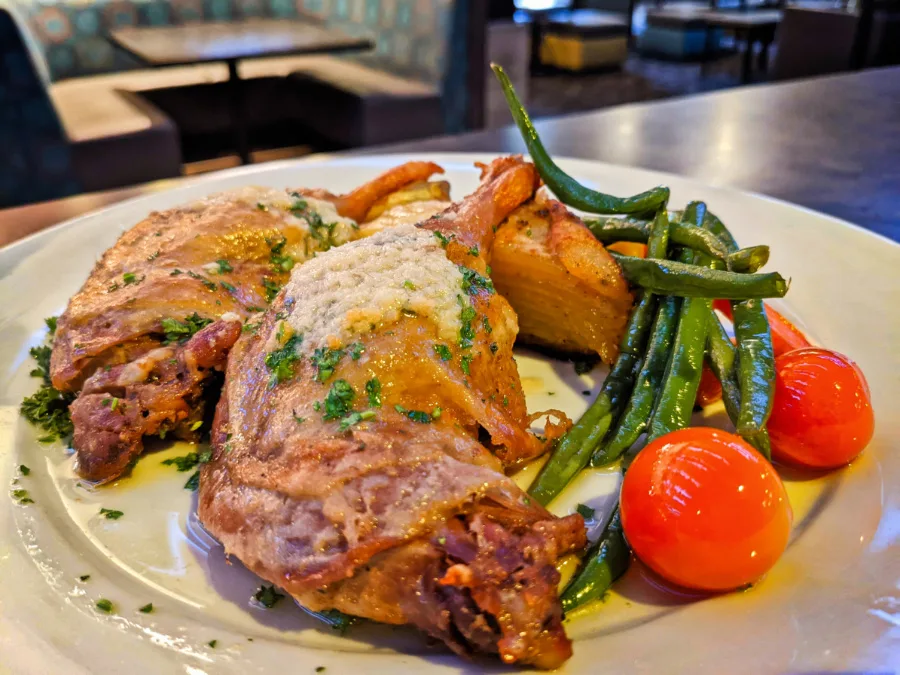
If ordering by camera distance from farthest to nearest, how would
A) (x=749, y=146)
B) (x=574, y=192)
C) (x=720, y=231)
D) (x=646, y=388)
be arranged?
(x=749, y=146) < (x=574, y=192) < (x=720, y=231) < (x=646, y=388)

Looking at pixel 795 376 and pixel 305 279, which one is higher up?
pixel 305 279

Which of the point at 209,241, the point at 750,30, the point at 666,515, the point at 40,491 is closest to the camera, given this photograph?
the point at 666,515

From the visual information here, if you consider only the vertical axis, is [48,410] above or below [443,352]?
below

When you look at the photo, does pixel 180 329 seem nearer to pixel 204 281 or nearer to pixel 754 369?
pixel 204 281

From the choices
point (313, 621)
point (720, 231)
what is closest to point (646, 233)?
point (720, 231)

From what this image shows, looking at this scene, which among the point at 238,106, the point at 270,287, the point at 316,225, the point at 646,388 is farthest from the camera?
the point at 238,106

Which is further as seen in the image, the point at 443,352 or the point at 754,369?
the point at 754,369

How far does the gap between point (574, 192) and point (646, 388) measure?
37.6 inches

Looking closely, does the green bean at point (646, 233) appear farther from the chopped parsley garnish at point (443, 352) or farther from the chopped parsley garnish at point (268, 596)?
the chopped parsley garnish at point (268, 596)

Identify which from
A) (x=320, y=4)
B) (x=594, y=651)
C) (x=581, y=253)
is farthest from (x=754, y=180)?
(x=320, y=4)

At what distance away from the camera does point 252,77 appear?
9250mm

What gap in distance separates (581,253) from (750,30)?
1309 centimetres

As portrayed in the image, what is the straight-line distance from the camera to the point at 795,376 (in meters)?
2.07

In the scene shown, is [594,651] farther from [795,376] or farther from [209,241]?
[209,241]
